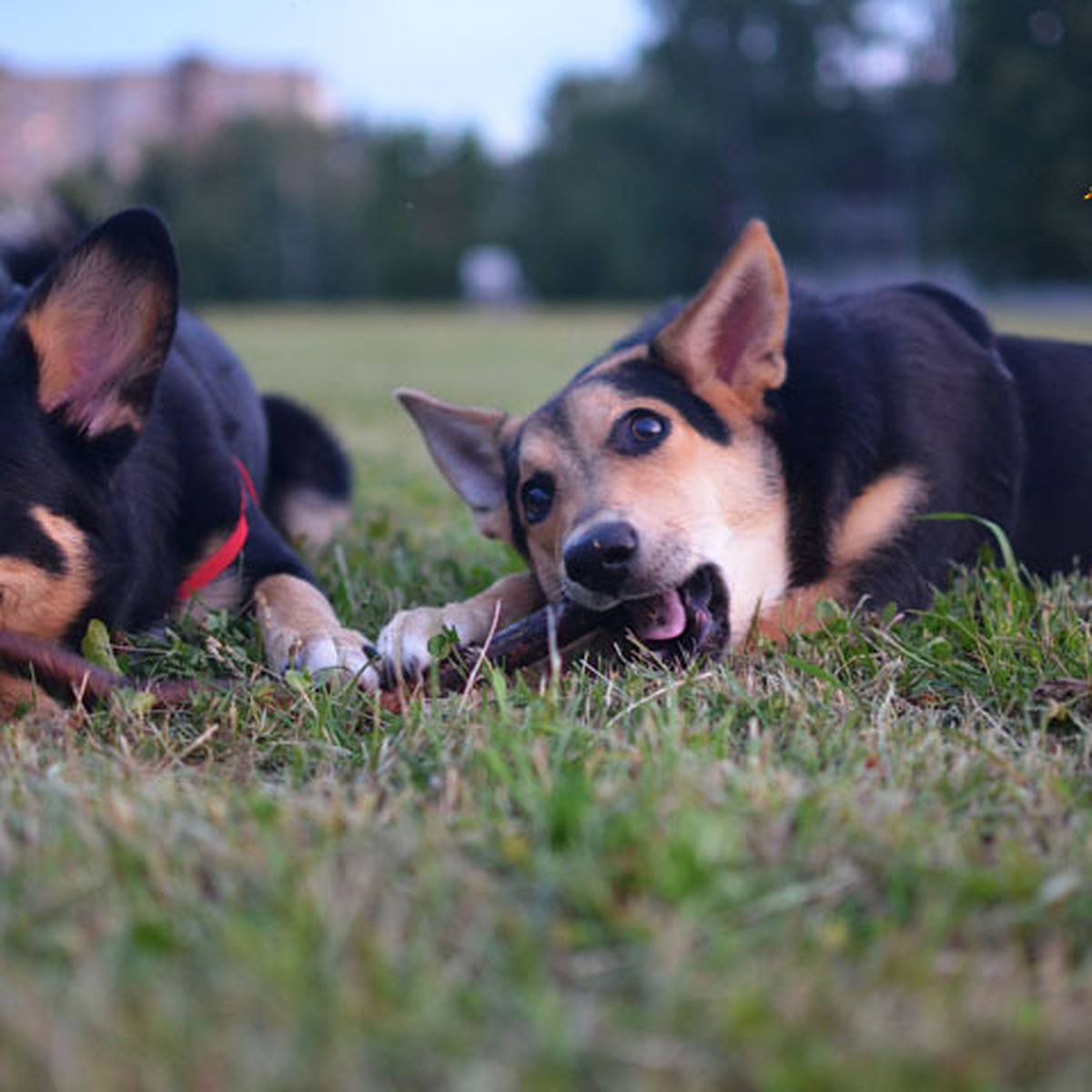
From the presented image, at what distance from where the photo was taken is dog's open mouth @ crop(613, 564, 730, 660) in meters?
3.17

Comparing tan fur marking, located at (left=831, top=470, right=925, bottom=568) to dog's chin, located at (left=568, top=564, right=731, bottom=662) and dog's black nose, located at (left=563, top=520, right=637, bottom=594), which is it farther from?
dog's black nose, located at (left=563, top=520, right=637, bottom=594)

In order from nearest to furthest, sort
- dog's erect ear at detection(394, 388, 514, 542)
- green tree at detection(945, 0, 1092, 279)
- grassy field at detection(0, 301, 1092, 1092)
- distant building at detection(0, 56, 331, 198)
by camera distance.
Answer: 1. grassy field at detection(0, 301, 1092, 1092)
2. dog's erect ear at detection(394, 388, 514, 542)
3. green tree at detection(945, 0, 1092, 279)
4. distant building at detection(0, 56, 331, 198)

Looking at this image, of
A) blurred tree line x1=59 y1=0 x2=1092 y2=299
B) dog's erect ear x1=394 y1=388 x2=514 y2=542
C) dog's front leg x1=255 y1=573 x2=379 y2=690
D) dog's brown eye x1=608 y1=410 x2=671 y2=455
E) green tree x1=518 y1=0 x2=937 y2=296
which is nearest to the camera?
dog's front leg x1=255 y1=573 x2=379 y2=690

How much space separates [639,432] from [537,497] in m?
0.34

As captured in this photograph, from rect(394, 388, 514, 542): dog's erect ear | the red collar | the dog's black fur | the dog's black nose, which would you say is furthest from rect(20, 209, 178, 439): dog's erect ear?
the dog's black fur

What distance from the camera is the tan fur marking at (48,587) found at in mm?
2846

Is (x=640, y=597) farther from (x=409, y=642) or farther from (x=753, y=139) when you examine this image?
(x=753, y=139)

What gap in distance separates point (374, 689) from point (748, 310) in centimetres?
150

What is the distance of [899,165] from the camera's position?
51.1m

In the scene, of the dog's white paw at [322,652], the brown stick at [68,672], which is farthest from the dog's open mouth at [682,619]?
the brown stick at [68,672]

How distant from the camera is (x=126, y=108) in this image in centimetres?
7512

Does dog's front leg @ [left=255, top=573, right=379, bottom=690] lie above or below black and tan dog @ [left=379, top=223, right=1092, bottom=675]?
below

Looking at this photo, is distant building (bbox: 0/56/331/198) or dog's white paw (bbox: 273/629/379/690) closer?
dog's white paw (bbox: 273/629/379/690)

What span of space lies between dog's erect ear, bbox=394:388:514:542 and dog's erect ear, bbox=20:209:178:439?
987mm
